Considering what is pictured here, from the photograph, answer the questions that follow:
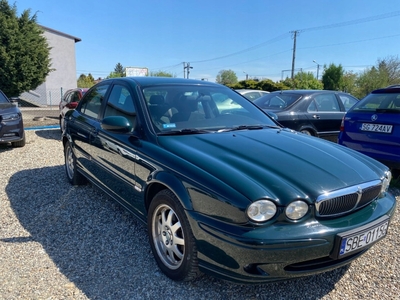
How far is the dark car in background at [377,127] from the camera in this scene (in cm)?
452

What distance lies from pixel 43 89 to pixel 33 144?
24.1m

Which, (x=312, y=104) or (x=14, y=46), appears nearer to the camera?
(x=312, y=104)

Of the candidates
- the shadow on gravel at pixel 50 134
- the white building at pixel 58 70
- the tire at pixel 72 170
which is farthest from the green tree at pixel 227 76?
the tire at pixel 72 170

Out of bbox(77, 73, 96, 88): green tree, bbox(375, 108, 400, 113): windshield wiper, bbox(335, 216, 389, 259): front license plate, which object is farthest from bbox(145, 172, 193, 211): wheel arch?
bbox(77, 73, 96, 88): green tree

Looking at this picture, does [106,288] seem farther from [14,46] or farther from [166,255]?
[14,46]

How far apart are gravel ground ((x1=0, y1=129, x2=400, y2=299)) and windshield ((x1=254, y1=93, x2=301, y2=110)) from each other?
3.78 metres

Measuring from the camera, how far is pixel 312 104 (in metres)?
7.34

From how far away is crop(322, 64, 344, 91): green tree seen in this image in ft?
148

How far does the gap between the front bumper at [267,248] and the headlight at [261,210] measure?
64 mm

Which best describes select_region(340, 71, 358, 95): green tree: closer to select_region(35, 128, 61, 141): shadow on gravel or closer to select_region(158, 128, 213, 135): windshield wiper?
select_region(35, 128, 61, 141): shadow on gravel

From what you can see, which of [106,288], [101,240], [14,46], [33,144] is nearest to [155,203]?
[106,288]

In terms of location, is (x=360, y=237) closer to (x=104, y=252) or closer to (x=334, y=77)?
(x=104, y=252)

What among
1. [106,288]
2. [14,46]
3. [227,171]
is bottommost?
[106,288]

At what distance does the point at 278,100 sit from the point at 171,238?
551cm
